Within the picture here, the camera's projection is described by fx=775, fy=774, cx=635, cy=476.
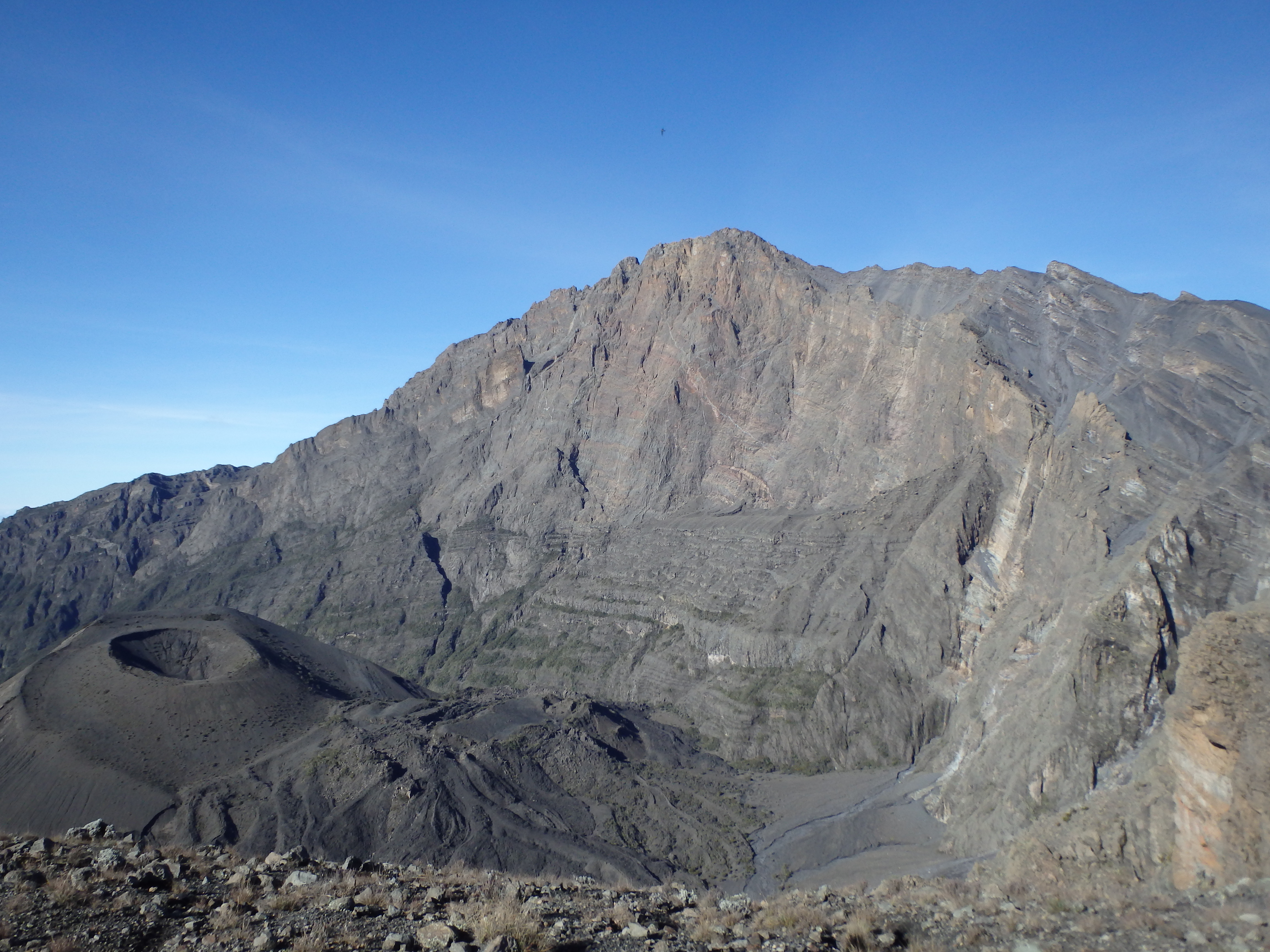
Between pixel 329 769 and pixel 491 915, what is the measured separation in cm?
4999

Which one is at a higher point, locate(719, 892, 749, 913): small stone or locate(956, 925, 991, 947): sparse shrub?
locate(956, 925, 991, 947): sparse shrub

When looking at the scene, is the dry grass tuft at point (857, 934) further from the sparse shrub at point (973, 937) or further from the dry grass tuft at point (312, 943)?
the dry grass tuft at point (312, 943)

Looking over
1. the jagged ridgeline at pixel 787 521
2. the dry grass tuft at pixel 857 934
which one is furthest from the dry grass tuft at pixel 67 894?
the jagged ridgeline at pixel 787 521

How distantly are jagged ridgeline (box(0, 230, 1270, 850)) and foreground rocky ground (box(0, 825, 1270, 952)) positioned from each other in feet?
120

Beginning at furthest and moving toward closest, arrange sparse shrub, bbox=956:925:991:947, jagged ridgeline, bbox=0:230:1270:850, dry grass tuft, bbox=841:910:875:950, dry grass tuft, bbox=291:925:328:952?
1. jagged ridgeline, bbox=0:230:1270:850
2. sparse shrub, bbox=956:925:991:947
3. dry grass tuft, bbox=841:910:875:950
4. dry grass tuft, bbox=291:925:328:952

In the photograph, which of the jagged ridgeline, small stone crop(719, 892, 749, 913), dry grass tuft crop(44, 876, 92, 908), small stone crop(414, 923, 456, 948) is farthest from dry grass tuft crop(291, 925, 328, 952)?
the jagged ridgeline

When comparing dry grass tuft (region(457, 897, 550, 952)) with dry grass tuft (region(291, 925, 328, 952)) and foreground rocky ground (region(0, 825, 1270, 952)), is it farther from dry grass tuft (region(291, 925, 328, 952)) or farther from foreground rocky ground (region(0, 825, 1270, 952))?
dry grass tuft (region(291, 925, 328, 952))

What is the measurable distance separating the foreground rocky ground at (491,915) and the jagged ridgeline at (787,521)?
120ft

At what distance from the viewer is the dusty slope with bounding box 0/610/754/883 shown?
53531mm

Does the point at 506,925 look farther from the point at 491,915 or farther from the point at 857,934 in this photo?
the point at 857,934

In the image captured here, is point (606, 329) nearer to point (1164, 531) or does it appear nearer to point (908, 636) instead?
point (908, 636)

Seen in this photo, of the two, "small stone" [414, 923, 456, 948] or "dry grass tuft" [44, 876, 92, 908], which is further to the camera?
"dry grass tuft" [44, 876, 92, 908]

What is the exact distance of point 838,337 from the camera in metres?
124

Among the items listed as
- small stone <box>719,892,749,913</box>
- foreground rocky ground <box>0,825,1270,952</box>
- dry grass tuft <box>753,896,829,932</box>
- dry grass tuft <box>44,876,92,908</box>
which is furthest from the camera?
small stone <box>719,892,749,913</box>
